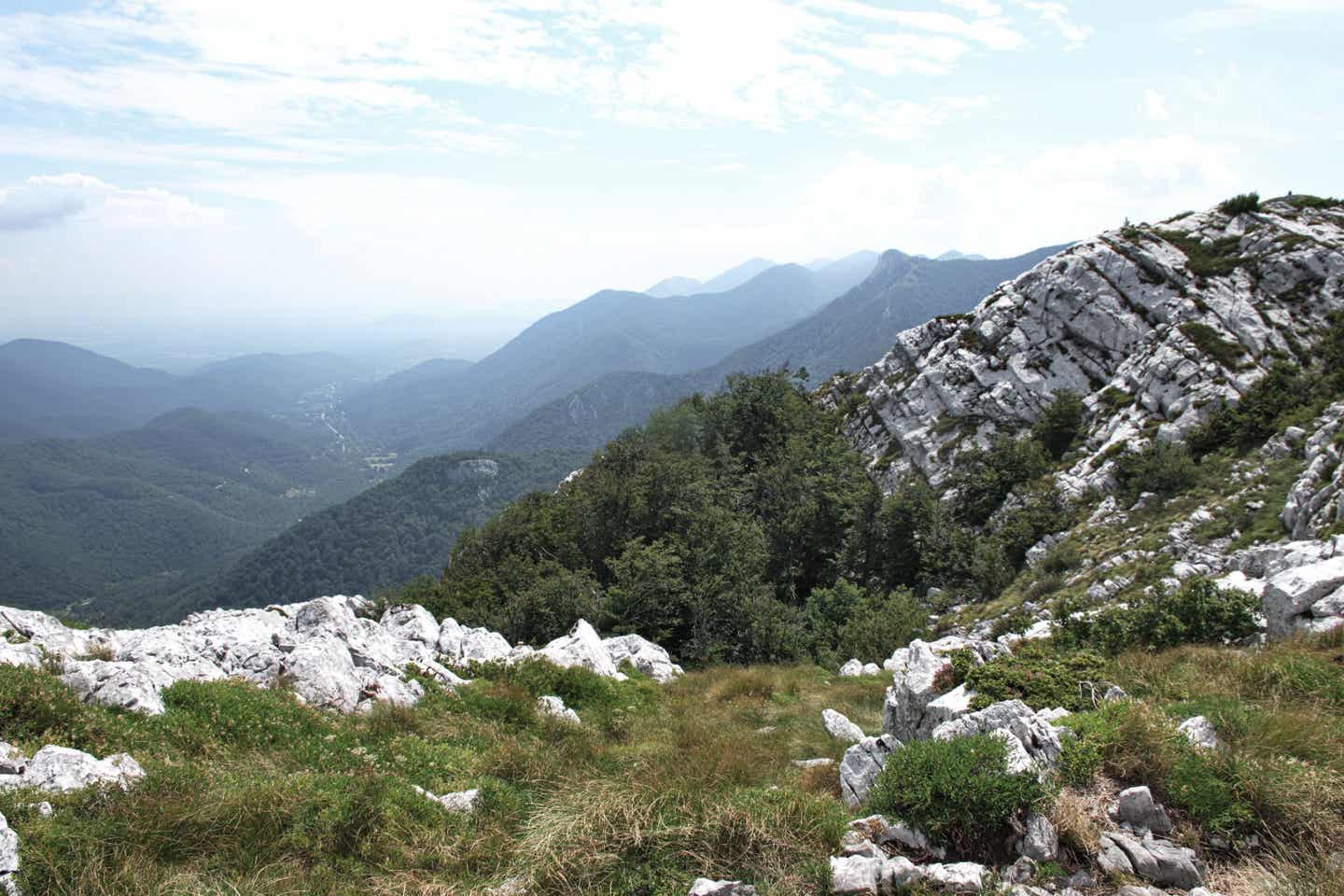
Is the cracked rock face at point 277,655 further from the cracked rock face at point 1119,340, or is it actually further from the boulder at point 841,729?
the cracked rock face at point 1119,340

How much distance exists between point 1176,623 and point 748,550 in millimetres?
22825

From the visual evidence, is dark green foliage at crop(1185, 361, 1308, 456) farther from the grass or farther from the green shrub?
the green shrub

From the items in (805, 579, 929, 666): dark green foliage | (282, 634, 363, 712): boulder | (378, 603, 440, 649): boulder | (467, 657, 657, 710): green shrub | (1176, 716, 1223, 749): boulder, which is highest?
(1176, 716, 1223, 749): boulder

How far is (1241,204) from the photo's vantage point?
39.7 metres

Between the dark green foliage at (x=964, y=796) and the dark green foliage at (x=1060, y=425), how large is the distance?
3353cm

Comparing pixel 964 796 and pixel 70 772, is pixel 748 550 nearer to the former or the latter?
pixel 964 796

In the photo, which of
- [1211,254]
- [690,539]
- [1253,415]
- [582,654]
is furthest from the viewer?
[1211,254]

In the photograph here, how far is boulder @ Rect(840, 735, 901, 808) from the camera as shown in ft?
25.1

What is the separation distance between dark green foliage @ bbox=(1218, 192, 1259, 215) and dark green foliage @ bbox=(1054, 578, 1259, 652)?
40609 mm

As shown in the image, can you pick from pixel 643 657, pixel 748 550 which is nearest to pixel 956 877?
pixel 643 657

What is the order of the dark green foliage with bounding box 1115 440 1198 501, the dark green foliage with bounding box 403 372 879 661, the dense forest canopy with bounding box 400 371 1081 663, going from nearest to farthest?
1. the dark green foliage with bounding box 1115 440 1198 501
2. the dense forest canopy with bounding box 400 371 1081 663
3. the dark green foliage with bounding box 403 372 879 661

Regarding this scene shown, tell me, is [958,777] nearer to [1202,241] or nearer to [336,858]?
[336,858]

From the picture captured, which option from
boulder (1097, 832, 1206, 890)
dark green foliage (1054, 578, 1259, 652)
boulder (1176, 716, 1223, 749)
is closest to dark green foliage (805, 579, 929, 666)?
dark green foliage (1054, 578, 1259, 652)

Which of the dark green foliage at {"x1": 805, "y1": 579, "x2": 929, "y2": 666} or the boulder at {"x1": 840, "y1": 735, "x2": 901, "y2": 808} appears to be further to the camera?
the dark green foliage at {"x1": 805, "y1": 579, "x2": 929, "y2": 666}
